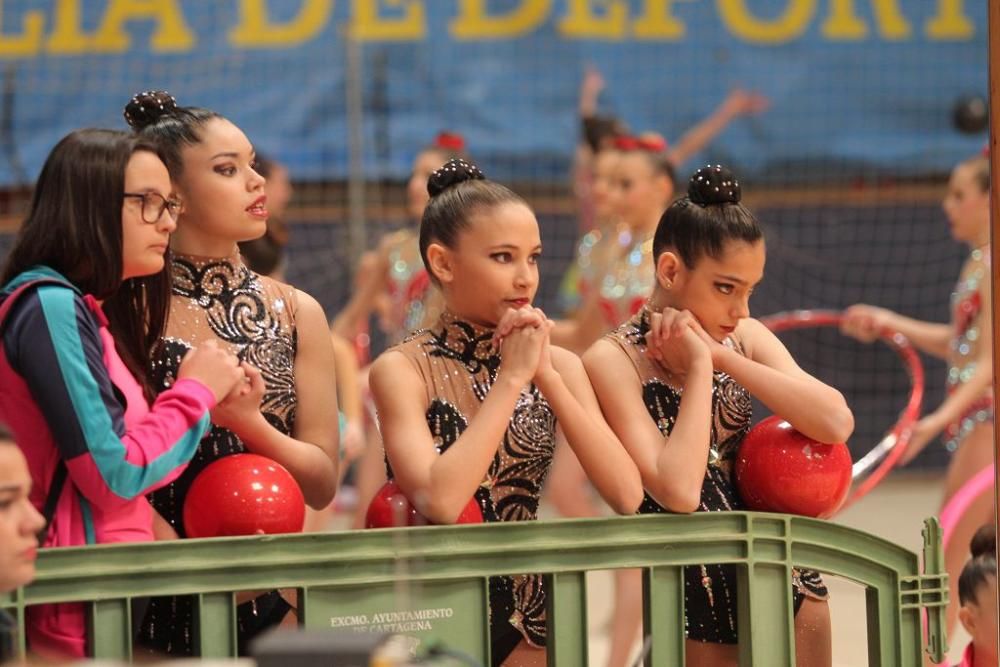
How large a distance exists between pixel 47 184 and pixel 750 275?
51.4 inches

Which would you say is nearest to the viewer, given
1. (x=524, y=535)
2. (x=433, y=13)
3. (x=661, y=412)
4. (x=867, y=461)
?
(x=524, y=535)

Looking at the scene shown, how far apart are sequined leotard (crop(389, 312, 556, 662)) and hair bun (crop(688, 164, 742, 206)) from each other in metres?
0.50

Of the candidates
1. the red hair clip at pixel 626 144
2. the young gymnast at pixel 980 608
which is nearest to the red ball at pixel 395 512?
the young gymnast at pixel 980 608

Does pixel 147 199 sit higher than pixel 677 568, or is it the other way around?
pixel 147 199

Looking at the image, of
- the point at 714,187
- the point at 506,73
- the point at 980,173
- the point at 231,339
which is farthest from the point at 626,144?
the point at 231,339

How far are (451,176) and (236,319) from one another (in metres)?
0.49

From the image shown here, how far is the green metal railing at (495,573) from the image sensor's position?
2303 millimetres

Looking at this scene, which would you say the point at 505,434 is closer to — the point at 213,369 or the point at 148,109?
the point at 213,369

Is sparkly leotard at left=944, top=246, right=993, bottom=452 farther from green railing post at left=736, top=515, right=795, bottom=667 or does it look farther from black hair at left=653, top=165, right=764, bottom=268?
green railing post at left=736, top=515, right=795, bottom=667

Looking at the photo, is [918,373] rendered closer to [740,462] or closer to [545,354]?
[740,462]

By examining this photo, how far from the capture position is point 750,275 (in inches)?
115

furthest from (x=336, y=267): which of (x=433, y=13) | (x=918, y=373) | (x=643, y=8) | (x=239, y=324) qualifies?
(x=239, y=324)

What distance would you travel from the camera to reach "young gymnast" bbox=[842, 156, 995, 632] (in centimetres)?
463

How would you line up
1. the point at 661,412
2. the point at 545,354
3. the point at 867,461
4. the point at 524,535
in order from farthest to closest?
the point at 867,461
the point at 661,412
the point at 545,354
the point at 524,535
